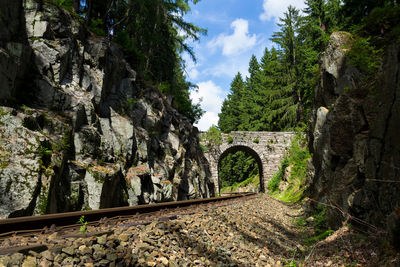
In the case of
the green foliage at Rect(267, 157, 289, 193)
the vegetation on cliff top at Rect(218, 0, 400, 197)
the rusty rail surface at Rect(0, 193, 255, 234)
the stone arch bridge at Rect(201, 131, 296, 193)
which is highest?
the vegetation on cliff top at Rect(218, 0, 400, 197)

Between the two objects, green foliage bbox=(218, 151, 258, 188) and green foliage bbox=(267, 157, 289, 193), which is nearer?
green foliage bbox=(267, 157, 289, 193)

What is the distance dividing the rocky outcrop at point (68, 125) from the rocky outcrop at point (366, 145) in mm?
5953

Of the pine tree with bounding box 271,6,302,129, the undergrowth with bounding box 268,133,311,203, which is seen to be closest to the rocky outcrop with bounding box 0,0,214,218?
the undergrowth with bounding box 268,133,311,203

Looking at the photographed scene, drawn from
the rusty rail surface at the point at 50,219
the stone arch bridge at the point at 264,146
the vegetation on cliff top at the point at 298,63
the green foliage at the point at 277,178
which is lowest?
the green foliage at the point at 277,178

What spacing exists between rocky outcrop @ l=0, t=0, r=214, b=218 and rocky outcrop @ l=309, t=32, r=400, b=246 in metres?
5.95

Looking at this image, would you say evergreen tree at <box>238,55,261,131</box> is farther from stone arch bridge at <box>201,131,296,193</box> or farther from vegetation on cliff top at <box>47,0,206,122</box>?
vegetation on cliff top at <box>47,0,206,122</box>

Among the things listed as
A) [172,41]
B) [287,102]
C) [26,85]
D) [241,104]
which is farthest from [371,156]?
[241,104]

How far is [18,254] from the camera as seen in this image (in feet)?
6.73

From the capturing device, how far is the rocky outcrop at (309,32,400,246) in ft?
12.1

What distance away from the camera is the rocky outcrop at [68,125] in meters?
5.49

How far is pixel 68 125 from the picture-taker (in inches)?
288

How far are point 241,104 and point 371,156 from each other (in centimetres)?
4134

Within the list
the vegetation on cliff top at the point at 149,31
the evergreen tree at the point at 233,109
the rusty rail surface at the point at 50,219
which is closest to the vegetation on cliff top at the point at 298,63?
the evergreen tree at the point at 233,109

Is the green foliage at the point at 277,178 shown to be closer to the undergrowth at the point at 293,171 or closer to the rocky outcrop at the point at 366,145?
the undergrowth at the point at 293,171
